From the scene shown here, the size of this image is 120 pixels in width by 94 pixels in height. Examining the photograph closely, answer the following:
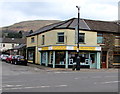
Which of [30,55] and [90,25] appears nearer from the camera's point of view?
[90,25]

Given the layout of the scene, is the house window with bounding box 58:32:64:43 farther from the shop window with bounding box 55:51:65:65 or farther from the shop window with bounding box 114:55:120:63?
the shop window with bounding box 114:55:120:63

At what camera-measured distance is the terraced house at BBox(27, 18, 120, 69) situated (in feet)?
107

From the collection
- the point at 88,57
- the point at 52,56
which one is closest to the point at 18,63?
the point at 52,56

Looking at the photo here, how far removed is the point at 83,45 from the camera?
32.9 m

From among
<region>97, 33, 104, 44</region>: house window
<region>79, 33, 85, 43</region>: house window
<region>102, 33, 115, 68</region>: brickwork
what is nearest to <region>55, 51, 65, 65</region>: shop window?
<region>79, 33, 85, 43</region>: house window

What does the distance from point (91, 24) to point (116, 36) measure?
441cm

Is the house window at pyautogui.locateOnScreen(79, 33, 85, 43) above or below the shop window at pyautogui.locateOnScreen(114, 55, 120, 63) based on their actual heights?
above

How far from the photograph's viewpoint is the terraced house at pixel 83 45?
107 feet

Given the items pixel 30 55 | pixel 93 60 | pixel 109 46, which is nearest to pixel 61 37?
pixel 93 60

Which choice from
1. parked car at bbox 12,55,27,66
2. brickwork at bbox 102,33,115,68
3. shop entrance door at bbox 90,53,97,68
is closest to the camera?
shop entrance door at bbox 90,53,97,68

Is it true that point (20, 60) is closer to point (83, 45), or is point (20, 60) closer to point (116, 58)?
point (83, 45)

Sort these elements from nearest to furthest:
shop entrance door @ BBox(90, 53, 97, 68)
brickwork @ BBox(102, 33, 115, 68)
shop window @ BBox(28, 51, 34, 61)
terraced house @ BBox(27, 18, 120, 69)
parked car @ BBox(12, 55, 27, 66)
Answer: terraced house @ BBox(27, 18, 120, 69)
shop entrance door @ BBox(90, 53, 97, 68)
brickwork @ BBox(102, 33, 115, 68)
parked car @ BBox(12, 55, 27, 66)
shop window @ BBox(28, 51, 34, 61)

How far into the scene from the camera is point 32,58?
4284 cm

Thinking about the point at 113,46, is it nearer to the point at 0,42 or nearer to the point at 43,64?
the point at 43,64
